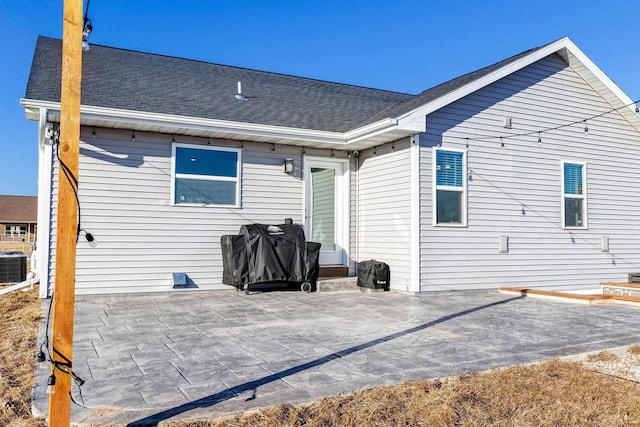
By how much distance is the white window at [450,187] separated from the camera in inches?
301

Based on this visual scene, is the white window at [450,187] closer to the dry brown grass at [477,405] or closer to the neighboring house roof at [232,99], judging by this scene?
the neighboring house roof at [232,99]

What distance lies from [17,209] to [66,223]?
39578 millimetres

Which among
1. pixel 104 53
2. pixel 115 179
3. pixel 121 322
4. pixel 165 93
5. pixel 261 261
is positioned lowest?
pixel 121 322

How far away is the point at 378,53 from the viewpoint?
1780cm

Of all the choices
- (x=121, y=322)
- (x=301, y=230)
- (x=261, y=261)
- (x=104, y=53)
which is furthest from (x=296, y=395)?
(x=104, y=53)

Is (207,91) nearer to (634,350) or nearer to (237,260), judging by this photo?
(237,260)

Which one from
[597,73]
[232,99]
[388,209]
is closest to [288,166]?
[232,99]

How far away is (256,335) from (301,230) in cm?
334

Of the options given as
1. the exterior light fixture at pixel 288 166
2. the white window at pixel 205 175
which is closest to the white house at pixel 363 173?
the white window at pixel 205 175

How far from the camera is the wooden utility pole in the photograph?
2189mm

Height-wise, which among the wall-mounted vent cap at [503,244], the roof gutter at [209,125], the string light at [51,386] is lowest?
the string light at [51,386]

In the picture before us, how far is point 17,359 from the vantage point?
3.60m

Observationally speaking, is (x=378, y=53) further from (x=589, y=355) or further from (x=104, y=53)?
(x=589, y=355)

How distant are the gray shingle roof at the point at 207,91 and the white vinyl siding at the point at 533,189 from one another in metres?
0.73
